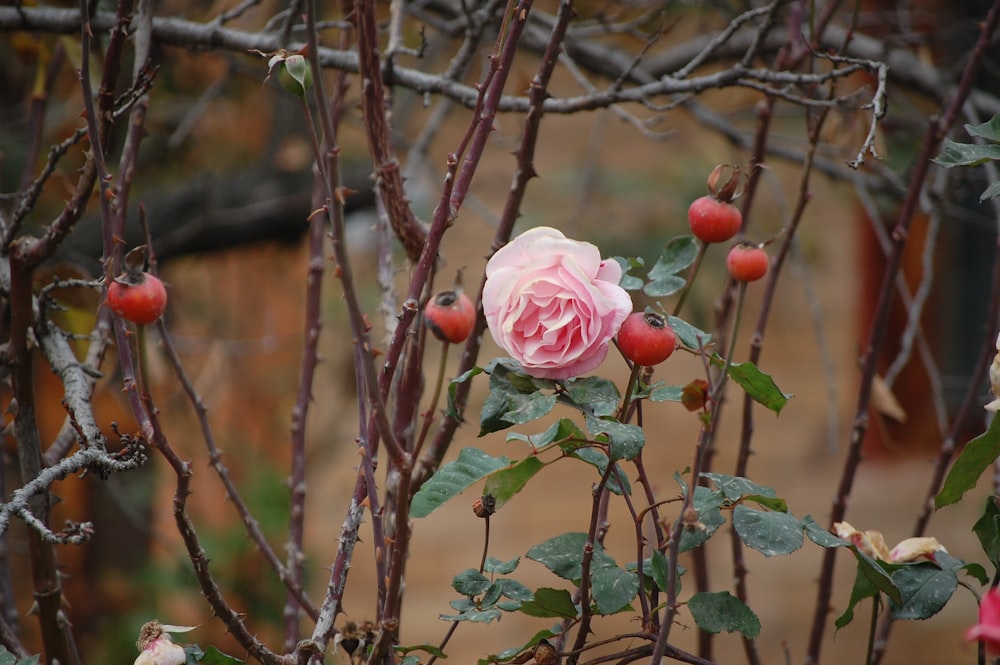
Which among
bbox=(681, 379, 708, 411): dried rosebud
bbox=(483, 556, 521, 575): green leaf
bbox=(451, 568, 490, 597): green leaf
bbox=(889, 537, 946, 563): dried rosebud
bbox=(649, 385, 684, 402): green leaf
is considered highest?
bbox=(649, 385, 684, 402): green leaf

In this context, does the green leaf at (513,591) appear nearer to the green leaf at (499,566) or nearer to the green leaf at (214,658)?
the green leaf at (499,566)

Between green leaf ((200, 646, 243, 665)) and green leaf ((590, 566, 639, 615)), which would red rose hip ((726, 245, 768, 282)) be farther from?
green leaf ((200, 646, 243, 665))

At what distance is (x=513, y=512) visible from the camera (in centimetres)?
281

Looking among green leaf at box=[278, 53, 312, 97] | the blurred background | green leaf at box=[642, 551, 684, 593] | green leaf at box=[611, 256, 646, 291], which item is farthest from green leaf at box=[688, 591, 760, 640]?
the blurred background

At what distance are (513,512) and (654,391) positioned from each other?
7.03 ft

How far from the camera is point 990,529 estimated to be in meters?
0.74

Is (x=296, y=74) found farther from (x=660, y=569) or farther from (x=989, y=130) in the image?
(x=989, y=130)

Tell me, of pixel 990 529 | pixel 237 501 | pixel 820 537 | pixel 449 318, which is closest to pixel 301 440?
pixel 237 501

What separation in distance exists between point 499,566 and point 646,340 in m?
0.25

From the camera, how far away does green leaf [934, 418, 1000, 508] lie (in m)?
0.70

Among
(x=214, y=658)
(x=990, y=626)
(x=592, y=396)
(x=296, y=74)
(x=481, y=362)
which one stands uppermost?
(x=481, y=362)

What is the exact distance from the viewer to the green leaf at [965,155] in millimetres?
725

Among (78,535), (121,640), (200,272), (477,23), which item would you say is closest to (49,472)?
(78,535)

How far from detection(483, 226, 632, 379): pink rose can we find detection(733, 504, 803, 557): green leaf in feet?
0.56
